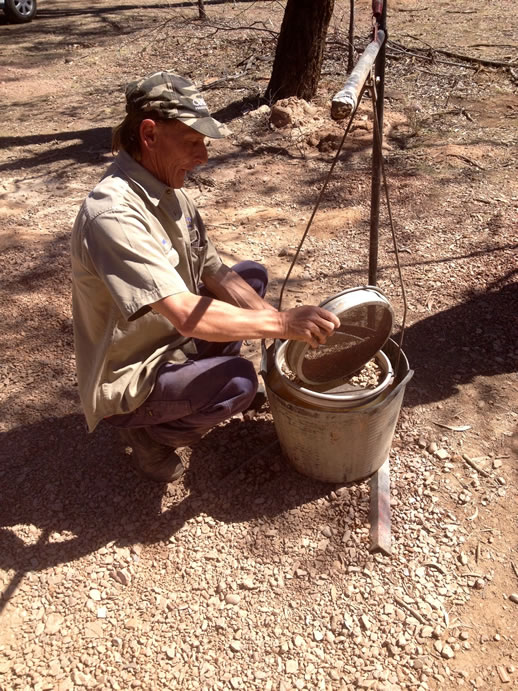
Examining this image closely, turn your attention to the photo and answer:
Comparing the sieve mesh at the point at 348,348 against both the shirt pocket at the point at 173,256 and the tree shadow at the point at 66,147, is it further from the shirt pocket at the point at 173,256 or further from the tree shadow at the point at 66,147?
the tree shadow at the point at 66,147

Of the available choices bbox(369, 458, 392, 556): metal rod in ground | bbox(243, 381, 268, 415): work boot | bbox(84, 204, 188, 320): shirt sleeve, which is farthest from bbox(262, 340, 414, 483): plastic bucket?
bbox(84, 204, 188, 320): shirt sleeve

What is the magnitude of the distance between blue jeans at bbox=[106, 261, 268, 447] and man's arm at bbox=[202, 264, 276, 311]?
1.12 feet

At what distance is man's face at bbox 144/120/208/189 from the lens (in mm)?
2111

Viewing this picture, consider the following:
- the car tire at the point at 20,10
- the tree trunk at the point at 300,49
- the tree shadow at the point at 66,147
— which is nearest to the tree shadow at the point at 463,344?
the tree trunk at the point at 300,49

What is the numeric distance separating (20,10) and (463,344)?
36.0 ft

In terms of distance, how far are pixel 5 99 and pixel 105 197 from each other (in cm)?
648

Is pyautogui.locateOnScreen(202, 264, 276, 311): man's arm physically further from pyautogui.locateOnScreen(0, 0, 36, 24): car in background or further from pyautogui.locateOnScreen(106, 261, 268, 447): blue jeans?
pyautogui.locateOnScreen(0, 0, 36, 24): car in background

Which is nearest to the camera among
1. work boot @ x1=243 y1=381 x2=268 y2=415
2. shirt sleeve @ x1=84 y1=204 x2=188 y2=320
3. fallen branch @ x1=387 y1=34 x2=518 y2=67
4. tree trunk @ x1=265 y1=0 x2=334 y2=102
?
shirt sleeve @ x1=84 y1=204 x2=188 y2=320

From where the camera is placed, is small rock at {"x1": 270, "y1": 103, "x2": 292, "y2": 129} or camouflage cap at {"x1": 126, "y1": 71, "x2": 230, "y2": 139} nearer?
camouflage cap at {"x1": 126, "y1": 71, "x2": 230, "y2": 139}

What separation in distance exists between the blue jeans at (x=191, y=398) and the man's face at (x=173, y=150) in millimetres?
664

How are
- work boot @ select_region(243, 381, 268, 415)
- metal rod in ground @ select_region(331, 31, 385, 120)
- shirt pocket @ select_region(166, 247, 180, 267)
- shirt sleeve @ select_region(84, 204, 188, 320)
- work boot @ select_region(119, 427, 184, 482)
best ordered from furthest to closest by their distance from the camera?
work boot @ select_region(243, 381, 268, 415)
work boot @ select_region(119, 427, 184, 482)
shirt pocket @ select_region(166, 247, 180, 267)
shirt sleeve @ select_region(84, 204, 188, 320)
metal rod in ground @ select_region(331, 31, 385, 120)

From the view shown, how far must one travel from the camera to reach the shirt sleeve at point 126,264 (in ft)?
6.49

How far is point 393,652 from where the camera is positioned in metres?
2.09

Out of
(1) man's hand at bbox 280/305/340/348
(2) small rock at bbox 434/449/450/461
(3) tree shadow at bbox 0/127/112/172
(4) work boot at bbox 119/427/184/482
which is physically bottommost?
(2) small rock at bbox 434/449/450/461
